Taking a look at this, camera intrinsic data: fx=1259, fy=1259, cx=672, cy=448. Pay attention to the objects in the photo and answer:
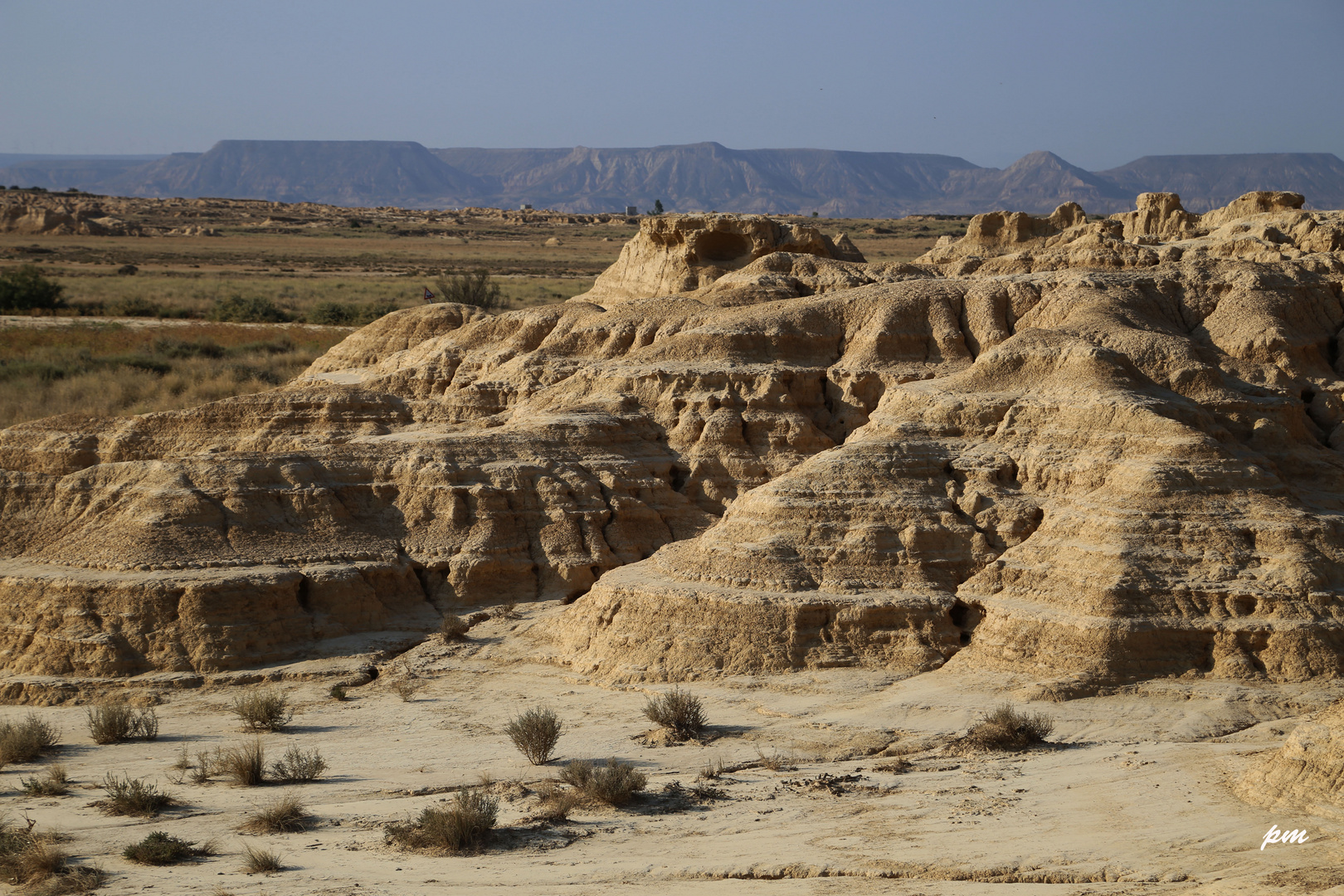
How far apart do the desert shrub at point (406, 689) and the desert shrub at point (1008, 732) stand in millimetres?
7767

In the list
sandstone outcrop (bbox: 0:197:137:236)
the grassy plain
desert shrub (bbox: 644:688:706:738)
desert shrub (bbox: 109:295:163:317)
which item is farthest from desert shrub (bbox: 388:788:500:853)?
sandstone outcrop (bbox: 0:197:137:236)

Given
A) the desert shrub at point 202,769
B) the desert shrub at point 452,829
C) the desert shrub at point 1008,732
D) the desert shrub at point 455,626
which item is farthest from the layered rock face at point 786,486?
the desert shrub at point 452,829

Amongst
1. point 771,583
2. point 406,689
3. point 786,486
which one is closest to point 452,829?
point 406,689

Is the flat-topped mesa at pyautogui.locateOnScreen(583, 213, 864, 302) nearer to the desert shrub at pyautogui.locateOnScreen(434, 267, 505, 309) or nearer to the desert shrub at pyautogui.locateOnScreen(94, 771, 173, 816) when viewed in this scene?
the desert shrub at pyautogui.locateOnScreen(94, 771, 173, 816)

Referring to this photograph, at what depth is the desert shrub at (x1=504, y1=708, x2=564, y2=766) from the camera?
48.2ft

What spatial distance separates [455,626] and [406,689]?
79.7 inches

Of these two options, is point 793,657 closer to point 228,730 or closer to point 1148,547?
point 1148,547

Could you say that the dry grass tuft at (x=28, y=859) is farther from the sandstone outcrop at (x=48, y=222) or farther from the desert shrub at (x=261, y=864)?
the sandstone outcrop at (x=48, y=222)

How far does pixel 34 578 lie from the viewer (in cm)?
1869

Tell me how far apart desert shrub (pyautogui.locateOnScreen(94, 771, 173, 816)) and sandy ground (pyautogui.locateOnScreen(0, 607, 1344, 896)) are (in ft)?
0.53

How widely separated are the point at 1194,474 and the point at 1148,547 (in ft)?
4.71

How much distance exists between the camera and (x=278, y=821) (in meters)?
12.6

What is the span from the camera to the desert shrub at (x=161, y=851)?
1173 cm

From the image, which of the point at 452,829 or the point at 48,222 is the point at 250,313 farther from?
the point at 48,222
